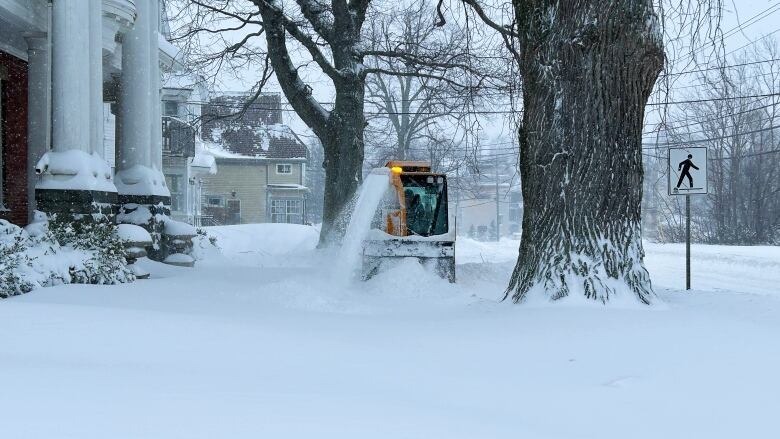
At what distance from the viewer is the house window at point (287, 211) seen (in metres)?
51.6

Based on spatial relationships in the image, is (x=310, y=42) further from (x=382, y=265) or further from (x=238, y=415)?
(x=238, y=415)

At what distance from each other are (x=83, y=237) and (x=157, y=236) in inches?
197

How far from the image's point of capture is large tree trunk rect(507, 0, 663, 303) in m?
7.99

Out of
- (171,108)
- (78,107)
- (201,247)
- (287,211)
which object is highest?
(171,108)

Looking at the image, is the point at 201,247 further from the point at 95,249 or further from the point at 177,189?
the point at 177,189

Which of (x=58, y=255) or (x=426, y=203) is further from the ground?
(x=426, y=203)

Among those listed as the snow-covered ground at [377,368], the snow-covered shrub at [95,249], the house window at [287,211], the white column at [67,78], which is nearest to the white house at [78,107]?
the white column at [67,78]

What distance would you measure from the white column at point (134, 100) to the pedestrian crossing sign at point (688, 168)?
406 inches

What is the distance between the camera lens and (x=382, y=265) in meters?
12.3

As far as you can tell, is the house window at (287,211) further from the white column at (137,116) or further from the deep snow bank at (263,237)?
the white column at (137,116)

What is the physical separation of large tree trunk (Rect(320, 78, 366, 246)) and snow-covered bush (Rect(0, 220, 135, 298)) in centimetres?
976

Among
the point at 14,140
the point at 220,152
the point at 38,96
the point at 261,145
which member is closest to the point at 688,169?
the point at 38,96

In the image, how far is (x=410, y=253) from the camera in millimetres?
12398

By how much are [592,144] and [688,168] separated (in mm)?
6147
